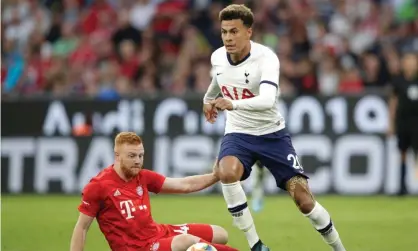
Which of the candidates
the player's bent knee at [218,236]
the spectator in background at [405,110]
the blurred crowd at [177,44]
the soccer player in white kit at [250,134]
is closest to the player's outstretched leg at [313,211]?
the soccer player in white kit at [250,134]

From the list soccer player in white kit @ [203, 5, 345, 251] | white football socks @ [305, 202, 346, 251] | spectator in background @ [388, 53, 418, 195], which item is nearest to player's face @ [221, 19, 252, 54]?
soccer player in white kit @ [203, 5, 345, 251]

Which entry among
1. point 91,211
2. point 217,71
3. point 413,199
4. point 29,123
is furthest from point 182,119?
point 91,211

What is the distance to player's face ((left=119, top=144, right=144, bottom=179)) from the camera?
29.2 feet

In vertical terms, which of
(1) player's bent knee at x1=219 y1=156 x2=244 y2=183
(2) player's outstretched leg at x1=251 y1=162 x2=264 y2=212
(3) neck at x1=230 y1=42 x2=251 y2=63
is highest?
(3) neck at x1=230 y1=42 x2=251 y2=63

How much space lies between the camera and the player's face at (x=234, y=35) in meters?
9.90

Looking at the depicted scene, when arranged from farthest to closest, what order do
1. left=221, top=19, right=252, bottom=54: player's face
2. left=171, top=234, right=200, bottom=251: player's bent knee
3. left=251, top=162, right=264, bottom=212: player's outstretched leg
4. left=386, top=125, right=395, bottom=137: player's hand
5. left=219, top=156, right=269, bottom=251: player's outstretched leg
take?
left=386, top=125, right=395, bottom=137: player's hand < left=251, top=162, right=264, bottom=212: player's outstretched leg < left=221, top=19, right=252, bottom=54: player's face < left=219, top=156, right=269, bottom=251: player's outstretched leg < left=171, top=234, right=200, bottom=251: player's bent knee

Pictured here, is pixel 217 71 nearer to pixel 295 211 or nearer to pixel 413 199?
pixel 295 211

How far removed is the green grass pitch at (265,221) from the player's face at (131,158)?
2719mm

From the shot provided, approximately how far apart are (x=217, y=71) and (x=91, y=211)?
6.76 ft

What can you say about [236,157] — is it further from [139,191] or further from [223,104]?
[139,191]

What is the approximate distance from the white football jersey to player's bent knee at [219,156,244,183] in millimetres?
358

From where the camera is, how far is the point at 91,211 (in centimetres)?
887

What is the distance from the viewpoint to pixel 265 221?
14.4 meters

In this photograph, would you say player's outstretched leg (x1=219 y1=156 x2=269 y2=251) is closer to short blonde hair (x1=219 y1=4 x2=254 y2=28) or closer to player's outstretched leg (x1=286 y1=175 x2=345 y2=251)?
player's outstretched leg (x1=286 y1=175 x2=345 y2=251)
